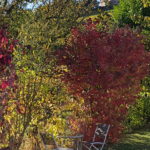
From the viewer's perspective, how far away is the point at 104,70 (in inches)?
364

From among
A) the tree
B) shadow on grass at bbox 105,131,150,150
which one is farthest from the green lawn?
the tree

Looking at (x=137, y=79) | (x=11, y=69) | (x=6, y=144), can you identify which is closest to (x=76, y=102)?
(x=137, y=79)

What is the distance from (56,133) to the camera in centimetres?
878

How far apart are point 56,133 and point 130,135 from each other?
14.8ft

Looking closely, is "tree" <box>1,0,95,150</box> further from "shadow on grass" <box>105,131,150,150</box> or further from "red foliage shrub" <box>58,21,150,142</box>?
"shadow on grass" <box>105,131,150,150</box>

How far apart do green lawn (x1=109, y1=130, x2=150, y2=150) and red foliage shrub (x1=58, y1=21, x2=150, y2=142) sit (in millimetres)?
633

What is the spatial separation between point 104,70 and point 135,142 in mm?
3183

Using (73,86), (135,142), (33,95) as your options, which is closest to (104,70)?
(73,86)

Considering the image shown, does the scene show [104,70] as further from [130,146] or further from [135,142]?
[135,142]

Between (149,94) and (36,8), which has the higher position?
(36,8)

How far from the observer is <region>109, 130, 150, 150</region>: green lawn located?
1049 centimetres

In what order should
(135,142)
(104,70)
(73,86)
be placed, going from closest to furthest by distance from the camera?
(104,70)
(73,86)
(135,142)

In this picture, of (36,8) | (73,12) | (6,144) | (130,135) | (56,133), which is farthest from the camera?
(73,12)

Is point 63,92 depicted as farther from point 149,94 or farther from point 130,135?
point 149,94
